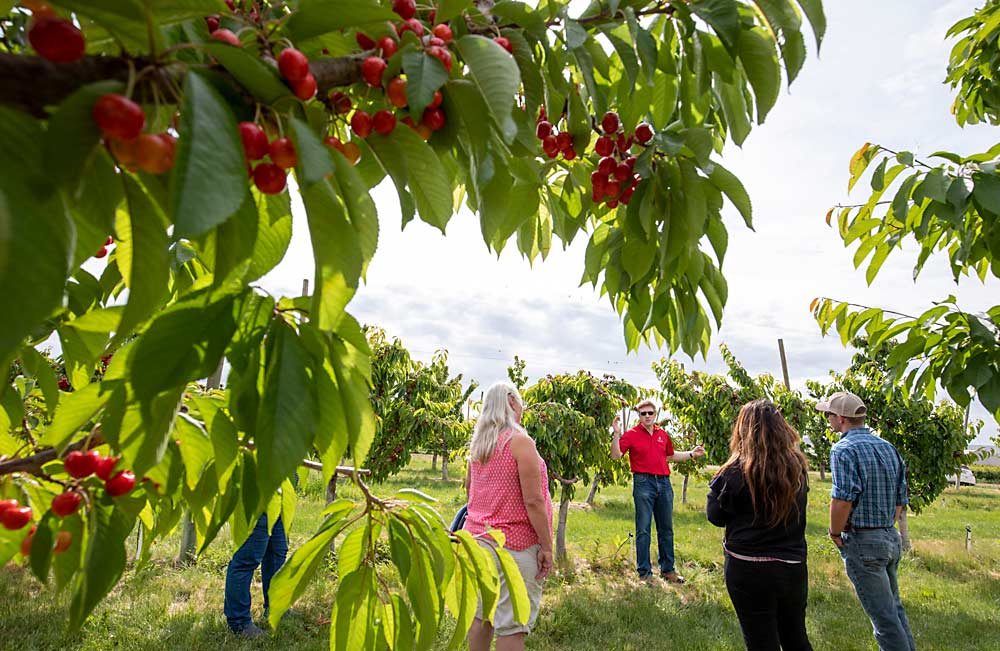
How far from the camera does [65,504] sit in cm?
83

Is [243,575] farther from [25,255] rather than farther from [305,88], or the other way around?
[25,255]

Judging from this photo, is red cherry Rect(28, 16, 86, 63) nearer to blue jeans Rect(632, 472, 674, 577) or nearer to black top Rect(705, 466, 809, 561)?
black top Rect(705, 466, 809, 561)

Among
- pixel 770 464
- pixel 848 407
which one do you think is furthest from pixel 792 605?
pixel 848 407

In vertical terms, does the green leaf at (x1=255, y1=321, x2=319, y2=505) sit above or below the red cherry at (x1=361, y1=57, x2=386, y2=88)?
below

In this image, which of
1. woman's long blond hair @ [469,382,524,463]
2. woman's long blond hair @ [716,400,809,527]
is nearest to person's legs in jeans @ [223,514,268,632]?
woman's long blond hair @ [469,382,524,463]

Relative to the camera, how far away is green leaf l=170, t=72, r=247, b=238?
0.37 metres

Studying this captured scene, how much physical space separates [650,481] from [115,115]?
20.6 ft

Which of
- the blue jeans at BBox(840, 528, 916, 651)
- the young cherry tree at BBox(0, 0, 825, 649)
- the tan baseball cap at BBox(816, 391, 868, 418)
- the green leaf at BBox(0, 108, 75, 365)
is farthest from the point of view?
the tan baseball cap at BBox(816, 391, 868, 418)

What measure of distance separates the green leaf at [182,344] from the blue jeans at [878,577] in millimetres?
3918

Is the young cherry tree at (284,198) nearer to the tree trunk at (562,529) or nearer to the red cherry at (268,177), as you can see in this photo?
the red cherry at (268,177)

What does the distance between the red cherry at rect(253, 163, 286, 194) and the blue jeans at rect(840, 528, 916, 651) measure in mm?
3934

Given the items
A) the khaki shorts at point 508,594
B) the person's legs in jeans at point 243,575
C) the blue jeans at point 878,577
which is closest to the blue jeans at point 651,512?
the blue jeans at point 878,577

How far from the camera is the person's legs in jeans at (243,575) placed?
12.6ft

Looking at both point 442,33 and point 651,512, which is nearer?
point 442,33
